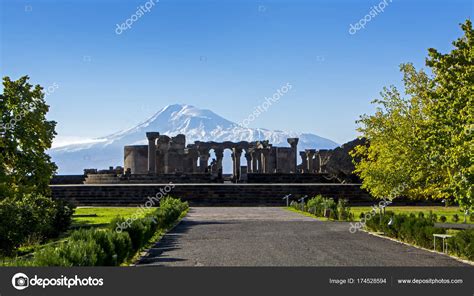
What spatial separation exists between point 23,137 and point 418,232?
47.0 ft

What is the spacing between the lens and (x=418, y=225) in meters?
21.8

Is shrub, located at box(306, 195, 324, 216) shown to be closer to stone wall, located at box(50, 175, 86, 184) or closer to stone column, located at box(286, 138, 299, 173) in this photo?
stone wall, located at box(50, 175, 86, 184)

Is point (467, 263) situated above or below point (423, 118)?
below

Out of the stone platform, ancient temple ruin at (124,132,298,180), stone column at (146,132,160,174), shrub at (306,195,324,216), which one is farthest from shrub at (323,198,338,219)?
stone column at (146,132,160,174)

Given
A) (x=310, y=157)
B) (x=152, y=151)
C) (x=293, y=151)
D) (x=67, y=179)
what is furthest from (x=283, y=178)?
(x=67, y=179)

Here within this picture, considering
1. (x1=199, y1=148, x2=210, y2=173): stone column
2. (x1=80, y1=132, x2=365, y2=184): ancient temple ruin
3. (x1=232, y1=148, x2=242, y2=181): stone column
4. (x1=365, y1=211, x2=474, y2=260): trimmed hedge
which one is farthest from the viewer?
(x1=199, y1=148, x2=210, y2=173): stone column

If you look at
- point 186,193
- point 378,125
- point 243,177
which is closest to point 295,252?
point 378,125

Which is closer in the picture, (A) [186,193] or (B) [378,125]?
(B) [378,125]
